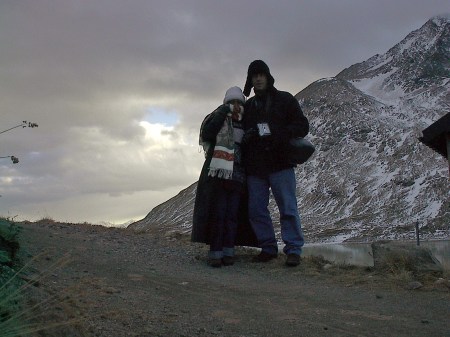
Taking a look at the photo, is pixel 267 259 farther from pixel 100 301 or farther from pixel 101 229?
pixel 101 229

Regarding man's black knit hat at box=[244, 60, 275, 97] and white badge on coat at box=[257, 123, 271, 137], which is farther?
man's black knit hat at box=[244, 60, 275, 97]

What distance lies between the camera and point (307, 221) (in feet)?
374

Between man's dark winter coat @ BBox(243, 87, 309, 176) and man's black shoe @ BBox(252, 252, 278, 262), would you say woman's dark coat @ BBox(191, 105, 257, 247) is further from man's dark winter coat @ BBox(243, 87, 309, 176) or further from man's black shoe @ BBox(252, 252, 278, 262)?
man's black shoe @ BBox(252, 252, 278, 262)

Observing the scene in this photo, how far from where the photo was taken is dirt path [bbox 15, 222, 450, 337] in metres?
4.05

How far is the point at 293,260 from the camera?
7.12 m

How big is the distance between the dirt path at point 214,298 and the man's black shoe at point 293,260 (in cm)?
8

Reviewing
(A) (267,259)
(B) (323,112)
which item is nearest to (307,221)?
(B) (323,112)

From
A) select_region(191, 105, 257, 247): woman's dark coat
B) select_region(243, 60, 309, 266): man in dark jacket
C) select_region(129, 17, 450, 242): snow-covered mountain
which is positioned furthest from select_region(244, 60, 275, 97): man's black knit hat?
select_region(129, 17, 450, 242): snow-covered mountain

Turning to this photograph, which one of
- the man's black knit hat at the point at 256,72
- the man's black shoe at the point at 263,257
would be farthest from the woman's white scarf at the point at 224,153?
the man's black shoe at the point at 263,257

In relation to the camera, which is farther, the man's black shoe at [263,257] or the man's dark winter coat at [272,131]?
the man's black shoe at [263,257]

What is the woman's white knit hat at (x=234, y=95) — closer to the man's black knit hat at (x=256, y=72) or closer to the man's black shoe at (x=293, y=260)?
the man's black knit hat at (x=256, y=72)

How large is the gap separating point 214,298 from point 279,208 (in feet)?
7.84

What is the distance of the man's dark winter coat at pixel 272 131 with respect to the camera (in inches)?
287

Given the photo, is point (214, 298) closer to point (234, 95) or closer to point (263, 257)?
point (263, 257)
